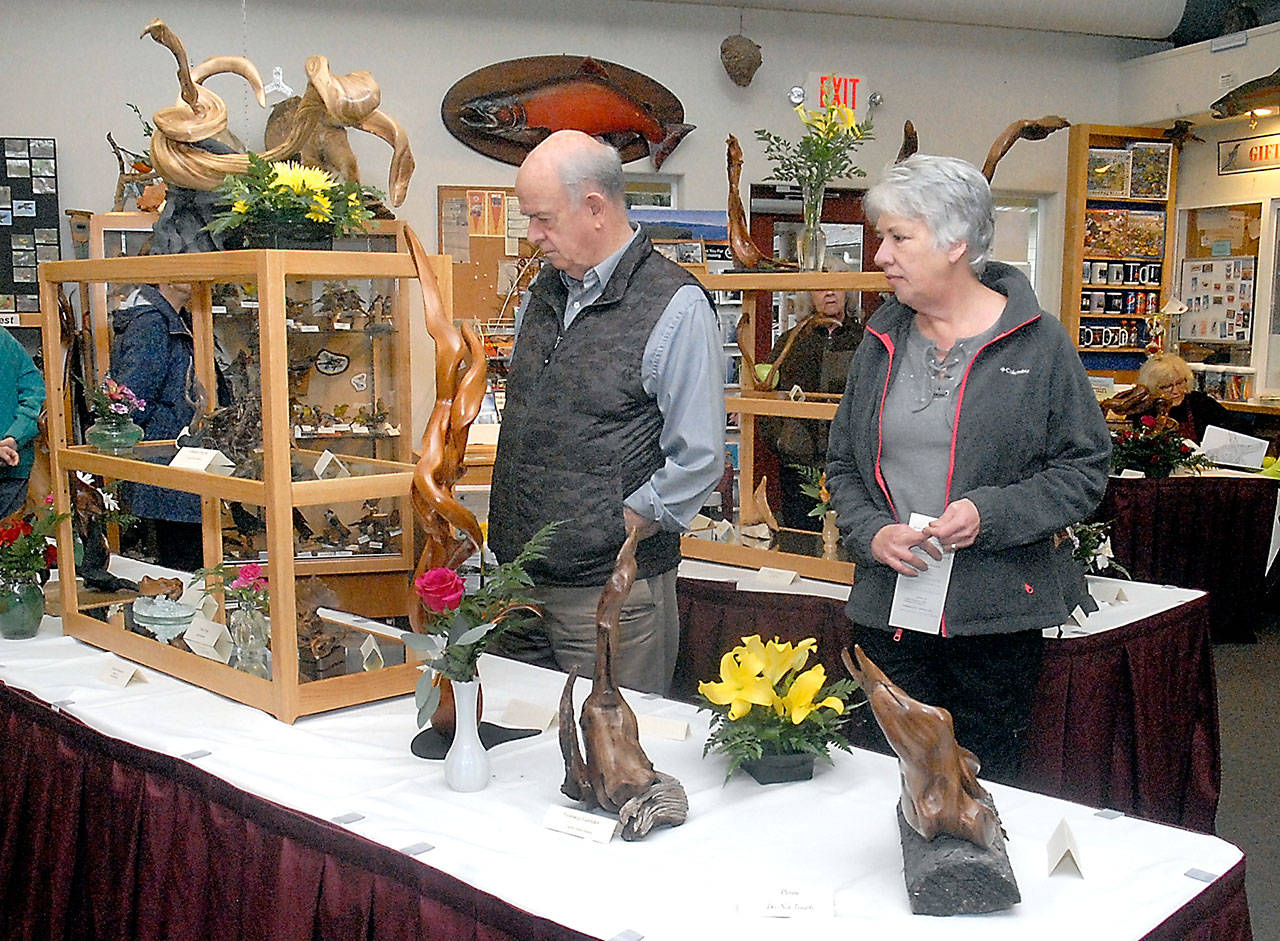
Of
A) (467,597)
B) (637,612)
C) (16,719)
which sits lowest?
(16,719)

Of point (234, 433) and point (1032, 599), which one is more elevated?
point (234, 433)

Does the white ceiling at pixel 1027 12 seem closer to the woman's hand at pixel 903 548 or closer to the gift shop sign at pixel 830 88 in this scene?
the gift shop sign at pixel 830 88

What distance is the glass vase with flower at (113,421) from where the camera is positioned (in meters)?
2.47

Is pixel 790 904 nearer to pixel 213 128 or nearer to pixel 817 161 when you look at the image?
pixel 213 128

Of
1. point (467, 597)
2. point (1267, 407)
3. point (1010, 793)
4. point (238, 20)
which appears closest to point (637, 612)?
point (467, 597)

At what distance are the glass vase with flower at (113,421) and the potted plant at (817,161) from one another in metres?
1.64

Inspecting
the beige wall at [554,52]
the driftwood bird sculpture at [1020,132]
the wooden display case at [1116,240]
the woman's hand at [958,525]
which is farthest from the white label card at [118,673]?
the wooden display case at [1116,240]

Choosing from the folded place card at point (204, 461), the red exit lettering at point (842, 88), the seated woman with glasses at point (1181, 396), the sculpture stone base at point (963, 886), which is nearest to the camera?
the sculpture stone base at point (963, 886)

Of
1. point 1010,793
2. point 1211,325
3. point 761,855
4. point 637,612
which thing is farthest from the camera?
point 1211,325

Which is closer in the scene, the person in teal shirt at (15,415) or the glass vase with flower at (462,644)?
the glass vase with flower at (462,644)

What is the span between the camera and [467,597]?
1.70m

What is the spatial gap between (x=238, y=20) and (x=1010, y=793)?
17.0 feet

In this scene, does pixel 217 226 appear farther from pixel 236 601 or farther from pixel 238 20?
pixel 238 20

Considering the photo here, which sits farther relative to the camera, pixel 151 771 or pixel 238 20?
pixel 238 20
